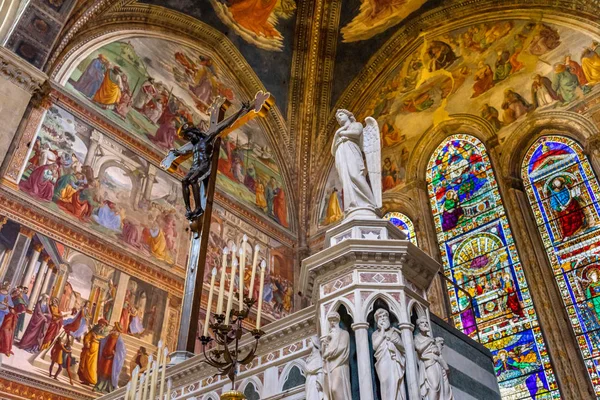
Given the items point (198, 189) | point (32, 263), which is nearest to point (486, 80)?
point (198, 189)

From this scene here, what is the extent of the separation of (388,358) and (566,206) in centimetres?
869

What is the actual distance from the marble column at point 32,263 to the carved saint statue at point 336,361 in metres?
6.01

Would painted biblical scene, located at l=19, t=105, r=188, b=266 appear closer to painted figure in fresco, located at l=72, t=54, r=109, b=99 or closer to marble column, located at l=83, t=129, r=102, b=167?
marble column, located at l=83, t=129, r=102, b=167

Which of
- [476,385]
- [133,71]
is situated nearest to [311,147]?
[133,71]

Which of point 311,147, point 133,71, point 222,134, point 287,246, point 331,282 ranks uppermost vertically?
point 311,147

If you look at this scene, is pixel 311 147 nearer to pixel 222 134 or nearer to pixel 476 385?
pixel 222 134

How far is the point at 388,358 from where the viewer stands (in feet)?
9.32

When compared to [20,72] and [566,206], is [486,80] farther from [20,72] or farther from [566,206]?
[20,72]

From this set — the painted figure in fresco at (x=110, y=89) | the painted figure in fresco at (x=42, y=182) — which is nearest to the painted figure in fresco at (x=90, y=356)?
the painted figure in fresco at (x=42, y=182)

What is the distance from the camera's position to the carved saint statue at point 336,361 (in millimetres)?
2814

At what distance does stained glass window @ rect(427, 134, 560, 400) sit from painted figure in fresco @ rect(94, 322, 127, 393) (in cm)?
580

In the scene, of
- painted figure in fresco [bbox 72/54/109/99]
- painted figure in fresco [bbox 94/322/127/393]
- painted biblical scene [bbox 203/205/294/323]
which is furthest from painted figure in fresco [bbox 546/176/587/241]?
painted figure in fresco [bbox 72/54/109/99]

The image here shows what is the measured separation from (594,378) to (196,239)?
21.9ft

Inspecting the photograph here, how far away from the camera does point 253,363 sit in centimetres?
358
